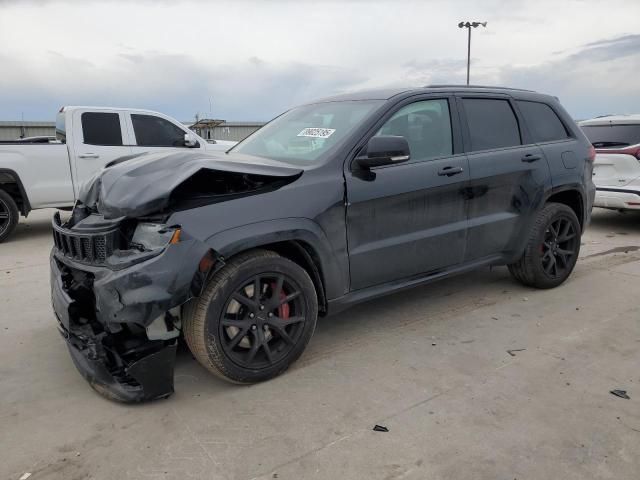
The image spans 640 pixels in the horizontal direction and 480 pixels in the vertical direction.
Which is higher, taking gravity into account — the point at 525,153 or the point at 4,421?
the point at 525,153

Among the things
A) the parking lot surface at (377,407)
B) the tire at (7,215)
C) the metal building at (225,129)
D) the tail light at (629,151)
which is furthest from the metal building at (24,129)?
the tail light at (629,151)

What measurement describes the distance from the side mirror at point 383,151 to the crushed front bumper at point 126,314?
4.07 ft

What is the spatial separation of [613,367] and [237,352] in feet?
7.94

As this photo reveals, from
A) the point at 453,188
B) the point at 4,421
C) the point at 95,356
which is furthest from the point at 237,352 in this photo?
the point at 453,188

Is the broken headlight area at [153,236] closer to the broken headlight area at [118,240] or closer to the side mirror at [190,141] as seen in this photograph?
the broken headlight area at [118,240]

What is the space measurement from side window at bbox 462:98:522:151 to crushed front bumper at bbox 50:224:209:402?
8.36 ft

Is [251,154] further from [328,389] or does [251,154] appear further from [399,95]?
[328,389]

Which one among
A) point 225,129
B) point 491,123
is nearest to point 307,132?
point 491,123

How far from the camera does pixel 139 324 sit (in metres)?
2.66

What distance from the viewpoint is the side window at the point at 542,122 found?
4.63 m

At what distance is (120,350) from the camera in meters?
2.90

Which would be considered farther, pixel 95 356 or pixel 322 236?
pixel 322 236

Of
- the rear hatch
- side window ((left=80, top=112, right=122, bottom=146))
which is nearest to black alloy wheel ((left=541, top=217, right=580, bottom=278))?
the rear hatch

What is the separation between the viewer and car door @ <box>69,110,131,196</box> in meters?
8.06
